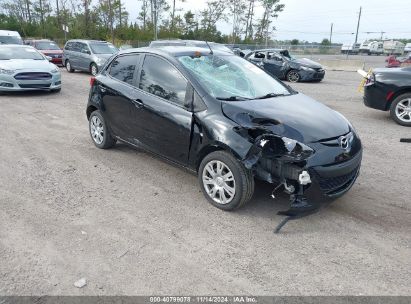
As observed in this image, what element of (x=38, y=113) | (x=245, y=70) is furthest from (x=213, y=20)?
(x=245, y=70)

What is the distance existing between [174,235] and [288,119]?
169 centimetres

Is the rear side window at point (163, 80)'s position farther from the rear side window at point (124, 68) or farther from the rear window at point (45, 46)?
the rear window at point (45, 46)

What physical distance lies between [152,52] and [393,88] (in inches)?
221

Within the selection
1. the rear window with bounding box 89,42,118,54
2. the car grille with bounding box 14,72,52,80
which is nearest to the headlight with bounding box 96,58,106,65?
the rear window with bounding box 89,42,118,54

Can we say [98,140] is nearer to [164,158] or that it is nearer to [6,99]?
[164,158]

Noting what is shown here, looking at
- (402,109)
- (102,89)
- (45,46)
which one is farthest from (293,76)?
(45,46)

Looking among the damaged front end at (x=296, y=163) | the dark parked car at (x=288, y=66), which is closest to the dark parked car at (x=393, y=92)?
the damaged front end at (x=296, y=163)

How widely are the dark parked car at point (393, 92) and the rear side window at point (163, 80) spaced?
5453mm

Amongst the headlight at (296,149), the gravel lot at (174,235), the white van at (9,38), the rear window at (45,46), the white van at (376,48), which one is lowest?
the gravel lot at (174,235)

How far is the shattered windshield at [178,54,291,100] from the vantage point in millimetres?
4293

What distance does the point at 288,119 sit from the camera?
385 centimetres

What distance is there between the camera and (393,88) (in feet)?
25.7

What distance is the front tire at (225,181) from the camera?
3725 mm

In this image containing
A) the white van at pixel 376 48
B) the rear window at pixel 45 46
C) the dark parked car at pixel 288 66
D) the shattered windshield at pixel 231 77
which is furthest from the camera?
the white van at pixel 376 48
